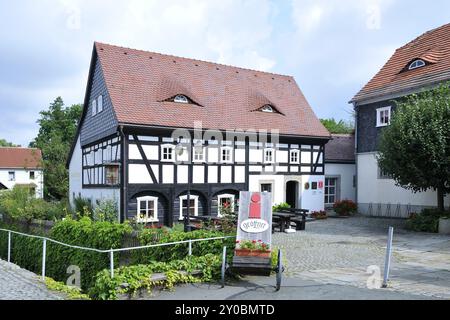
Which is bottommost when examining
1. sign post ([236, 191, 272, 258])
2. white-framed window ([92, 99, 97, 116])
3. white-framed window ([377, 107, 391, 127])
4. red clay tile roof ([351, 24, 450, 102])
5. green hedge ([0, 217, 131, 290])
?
green hedge ([0, 217, 131, 290])

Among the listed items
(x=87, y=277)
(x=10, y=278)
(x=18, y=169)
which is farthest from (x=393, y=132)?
(x=18, y=169)

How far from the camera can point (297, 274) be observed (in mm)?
9883

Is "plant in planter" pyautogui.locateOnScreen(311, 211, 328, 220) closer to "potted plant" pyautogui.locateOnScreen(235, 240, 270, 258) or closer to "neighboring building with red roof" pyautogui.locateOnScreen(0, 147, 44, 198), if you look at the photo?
"potted plant" pyautogui.locateOnScreen(235, 240, 270, 258)

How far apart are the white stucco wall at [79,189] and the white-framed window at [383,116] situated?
523 inches

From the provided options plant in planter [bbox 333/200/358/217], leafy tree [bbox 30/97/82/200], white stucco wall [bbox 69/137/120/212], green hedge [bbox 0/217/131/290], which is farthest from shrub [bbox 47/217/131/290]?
leafy tree [bbox 30/97/82/200]

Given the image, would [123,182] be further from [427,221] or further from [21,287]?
[427,221]

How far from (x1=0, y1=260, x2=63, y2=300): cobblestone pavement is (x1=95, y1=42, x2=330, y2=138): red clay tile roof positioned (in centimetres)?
1006

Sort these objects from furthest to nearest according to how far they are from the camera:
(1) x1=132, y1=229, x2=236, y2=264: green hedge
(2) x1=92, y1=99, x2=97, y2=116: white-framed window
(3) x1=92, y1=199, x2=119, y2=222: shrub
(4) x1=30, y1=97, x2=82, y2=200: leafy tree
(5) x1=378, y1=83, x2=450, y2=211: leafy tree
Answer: (4) x1=30, y1=97, x2=82, y2=200: leafy tree → (2) x1=92, y1=99, x2=97, y2=116: white-framed window → (3) x1=92, y1=199, x2=119, y2=222: shrub → (5) x1=378, y1=83, x2=450, y2=211: leafy tree → (1) x1=132, y1=229, x2=236, y2=264: green hedge

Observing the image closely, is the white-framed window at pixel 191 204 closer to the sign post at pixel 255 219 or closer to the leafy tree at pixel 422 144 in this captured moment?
the leafy tree at pixel 422 144

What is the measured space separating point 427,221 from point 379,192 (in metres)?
6.41

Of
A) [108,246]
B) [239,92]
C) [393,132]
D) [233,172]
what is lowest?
[108,246]

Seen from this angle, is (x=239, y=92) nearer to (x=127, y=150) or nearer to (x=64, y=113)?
(x=127, y=150)

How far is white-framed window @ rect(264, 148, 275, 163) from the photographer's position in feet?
80.8
